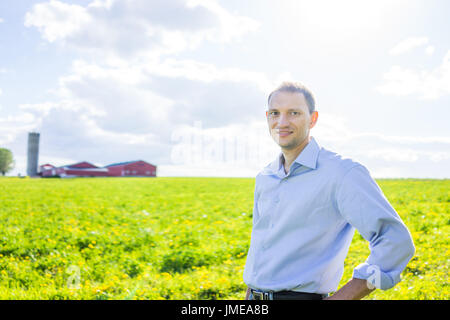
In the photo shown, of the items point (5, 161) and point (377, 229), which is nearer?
point (377, 229)

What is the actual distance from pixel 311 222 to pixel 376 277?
1.99 ft

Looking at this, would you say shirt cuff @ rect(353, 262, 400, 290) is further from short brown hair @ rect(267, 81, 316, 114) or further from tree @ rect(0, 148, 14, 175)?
tree @ rect(0, 148, 14, 175)

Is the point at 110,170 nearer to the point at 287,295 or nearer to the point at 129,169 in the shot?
the point at 129,169

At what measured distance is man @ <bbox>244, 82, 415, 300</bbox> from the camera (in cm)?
247

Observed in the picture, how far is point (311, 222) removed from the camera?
2785mm

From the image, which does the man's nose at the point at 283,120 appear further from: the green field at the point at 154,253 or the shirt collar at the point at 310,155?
the green field at the point at 154,253

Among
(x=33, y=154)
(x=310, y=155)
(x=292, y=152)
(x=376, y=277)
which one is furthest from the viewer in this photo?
(x=33, y=154)

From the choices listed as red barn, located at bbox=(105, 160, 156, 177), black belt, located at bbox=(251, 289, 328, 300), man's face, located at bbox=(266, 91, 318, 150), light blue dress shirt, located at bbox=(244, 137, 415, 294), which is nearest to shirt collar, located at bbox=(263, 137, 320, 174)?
light blue dress shirt, located at bbox=(244, 137, 415, 294)

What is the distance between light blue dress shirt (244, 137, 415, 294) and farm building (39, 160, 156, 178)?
71.1 meters

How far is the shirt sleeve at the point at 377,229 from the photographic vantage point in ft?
8.00

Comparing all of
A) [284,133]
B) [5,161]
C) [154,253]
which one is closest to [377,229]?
[284,133]

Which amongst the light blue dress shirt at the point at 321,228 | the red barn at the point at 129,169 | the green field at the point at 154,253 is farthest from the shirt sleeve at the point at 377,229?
the red barn at the point at 129,169

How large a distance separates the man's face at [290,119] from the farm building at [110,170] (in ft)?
233
